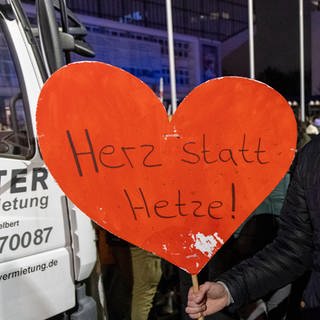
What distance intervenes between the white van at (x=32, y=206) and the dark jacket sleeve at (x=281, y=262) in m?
0.78

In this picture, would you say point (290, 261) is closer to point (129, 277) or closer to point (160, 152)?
point (160, 152)

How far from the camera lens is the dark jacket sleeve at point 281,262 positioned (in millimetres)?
1510

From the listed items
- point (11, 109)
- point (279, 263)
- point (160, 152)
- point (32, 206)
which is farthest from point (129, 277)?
A: point (160, 152)

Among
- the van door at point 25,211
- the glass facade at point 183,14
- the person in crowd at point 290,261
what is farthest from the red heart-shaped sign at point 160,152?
the glass facade at point 183,14

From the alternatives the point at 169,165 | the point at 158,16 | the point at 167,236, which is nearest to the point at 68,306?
the point at 167,236

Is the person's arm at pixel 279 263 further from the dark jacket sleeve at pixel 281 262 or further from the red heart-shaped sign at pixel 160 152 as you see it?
the red heart-shaped sign at pixel 160 152

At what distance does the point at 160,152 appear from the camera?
57.9 inches

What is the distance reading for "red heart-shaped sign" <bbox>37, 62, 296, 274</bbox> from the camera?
4.73 ft

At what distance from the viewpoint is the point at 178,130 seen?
4.90ft

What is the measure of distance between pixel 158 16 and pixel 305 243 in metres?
41.6

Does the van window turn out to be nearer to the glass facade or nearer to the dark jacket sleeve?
the dark jacket sleeve

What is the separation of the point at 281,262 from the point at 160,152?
57 cm

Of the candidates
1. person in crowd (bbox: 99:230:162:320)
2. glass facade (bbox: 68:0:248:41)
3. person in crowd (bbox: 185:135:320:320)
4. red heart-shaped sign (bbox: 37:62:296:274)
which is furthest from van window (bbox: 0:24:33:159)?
glass facade (bbox: 68:0:248:41)

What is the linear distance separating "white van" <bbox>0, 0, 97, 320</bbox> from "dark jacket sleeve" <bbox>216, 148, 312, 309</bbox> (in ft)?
2.55
